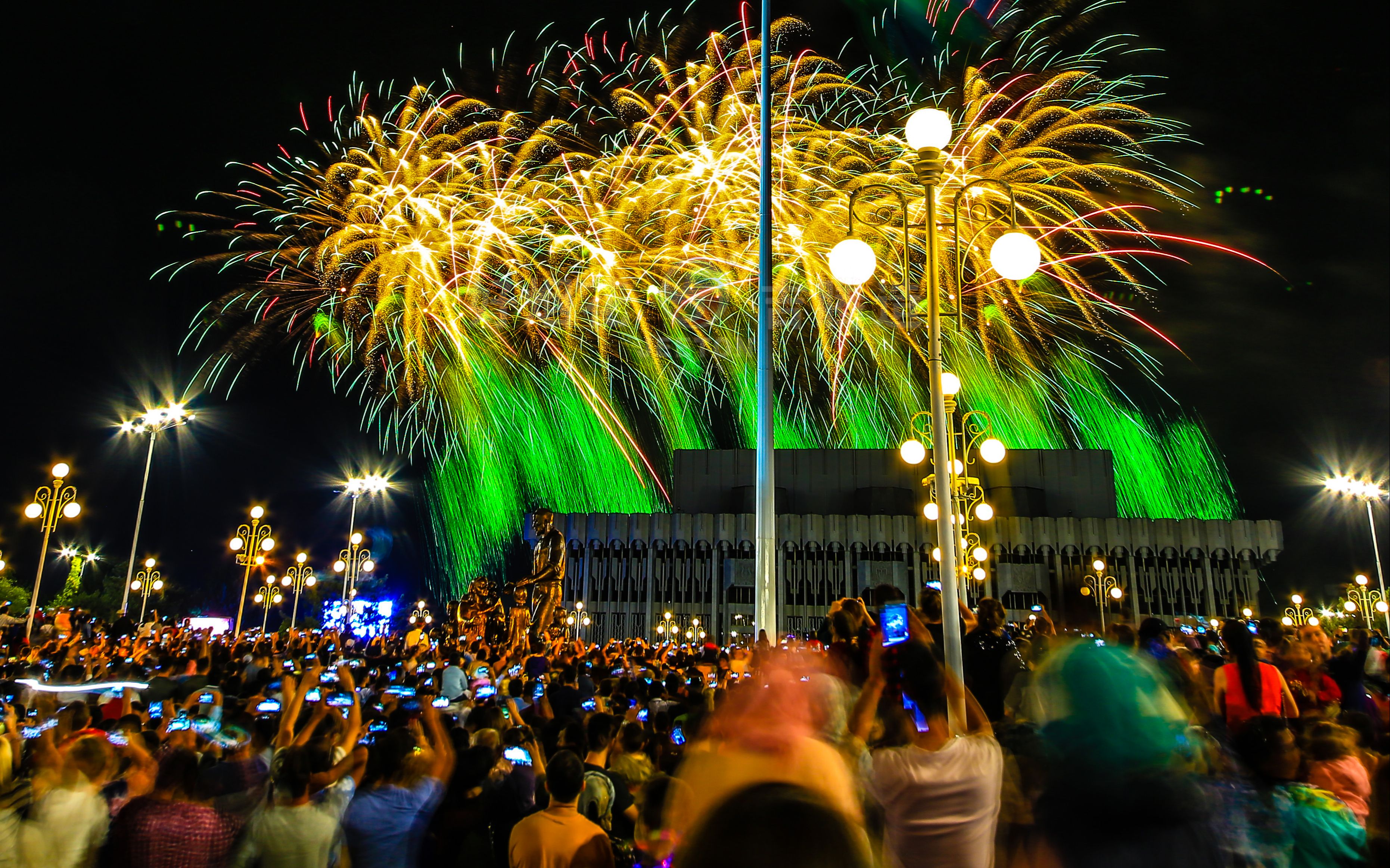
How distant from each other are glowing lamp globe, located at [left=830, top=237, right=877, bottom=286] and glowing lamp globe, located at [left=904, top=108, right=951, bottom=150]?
90 cm

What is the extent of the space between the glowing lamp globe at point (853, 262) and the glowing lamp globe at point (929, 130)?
90 cm

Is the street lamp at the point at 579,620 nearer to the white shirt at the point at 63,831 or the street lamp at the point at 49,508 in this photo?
the street lamp at the point at 49,508

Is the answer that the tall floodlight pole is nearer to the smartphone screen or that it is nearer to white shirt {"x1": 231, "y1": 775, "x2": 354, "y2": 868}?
the smartphone screen

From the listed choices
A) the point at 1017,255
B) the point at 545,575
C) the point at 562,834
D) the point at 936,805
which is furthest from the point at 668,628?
the point at 936,805

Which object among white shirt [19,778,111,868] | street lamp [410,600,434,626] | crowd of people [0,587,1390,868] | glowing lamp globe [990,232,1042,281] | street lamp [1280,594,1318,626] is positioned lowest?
white shirt [19,778,111,868]

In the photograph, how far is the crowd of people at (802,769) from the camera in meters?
2.29

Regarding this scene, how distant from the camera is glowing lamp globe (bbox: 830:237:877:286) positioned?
704 cm

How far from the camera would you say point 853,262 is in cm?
705

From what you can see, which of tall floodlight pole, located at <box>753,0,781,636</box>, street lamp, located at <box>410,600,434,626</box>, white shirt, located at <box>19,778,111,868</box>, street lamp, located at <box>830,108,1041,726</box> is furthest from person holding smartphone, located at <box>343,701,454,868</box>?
street lamp, located at <box>410,600,434,626</box>

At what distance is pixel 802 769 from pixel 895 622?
1.72m

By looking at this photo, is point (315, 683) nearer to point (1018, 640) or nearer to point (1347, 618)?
point (1018, 640)

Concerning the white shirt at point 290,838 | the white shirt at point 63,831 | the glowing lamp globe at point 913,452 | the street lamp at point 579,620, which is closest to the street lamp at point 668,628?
the street lamp at point 579,620

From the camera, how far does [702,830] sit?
5.51 ft

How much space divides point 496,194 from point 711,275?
613 cm
